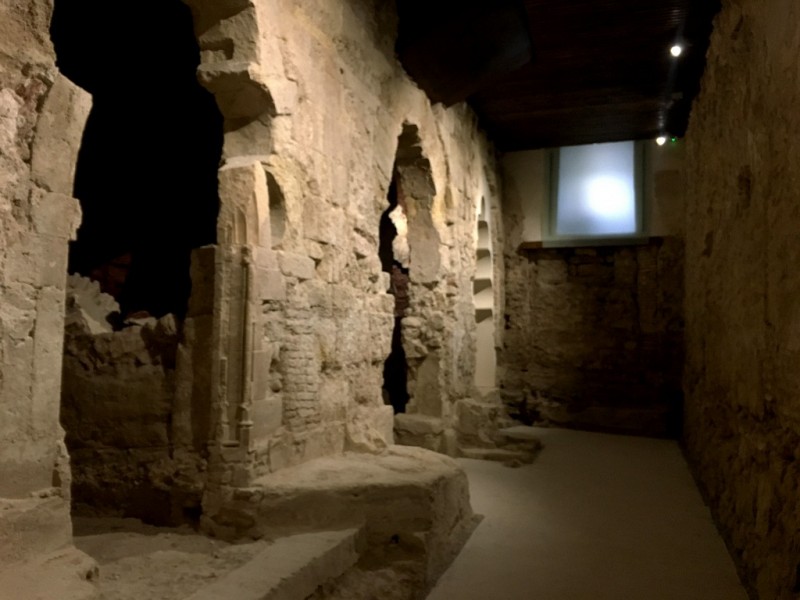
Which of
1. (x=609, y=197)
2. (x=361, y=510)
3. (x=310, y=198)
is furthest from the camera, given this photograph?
(x=609, y=197)

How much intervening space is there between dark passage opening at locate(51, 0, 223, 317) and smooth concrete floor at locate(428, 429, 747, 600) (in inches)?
126

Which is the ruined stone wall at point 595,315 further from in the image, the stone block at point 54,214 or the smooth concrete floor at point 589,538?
the stone block at point 54,214

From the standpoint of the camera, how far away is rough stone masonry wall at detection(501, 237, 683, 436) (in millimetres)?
8156

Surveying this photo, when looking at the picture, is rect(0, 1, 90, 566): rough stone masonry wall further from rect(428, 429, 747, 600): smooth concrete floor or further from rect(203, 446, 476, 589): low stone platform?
rect(428, 429, 747, 600): smooth concrete floor

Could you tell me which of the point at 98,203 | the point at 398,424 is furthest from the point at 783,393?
the point at 98,203

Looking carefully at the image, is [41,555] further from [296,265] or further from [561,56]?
[561,56]

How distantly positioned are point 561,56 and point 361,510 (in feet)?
15.1

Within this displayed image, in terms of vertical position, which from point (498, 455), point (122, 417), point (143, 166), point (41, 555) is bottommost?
point (498, 455)

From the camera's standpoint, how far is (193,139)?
19.6 ft

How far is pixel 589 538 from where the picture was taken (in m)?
3.98

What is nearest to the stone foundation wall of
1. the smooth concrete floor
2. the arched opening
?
the smooth concrete floor

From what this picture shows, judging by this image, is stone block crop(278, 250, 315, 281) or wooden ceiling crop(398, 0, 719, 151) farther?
wooden ceiling crop(398, 0, 719, 151)

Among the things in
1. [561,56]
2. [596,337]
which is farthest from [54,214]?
[596,337]

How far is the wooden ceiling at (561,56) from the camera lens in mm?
5188
